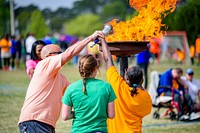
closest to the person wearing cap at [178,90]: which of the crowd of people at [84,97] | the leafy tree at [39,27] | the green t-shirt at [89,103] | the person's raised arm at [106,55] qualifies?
the crowd of people at [84,97]

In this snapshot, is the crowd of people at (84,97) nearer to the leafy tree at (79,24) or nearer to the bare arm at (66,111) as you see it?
the bare arm at (66,111)

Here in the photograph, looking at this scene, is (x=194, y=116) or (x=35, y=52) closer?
(x=35, y=52)

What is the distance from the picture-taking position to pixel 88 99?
18.3 ft

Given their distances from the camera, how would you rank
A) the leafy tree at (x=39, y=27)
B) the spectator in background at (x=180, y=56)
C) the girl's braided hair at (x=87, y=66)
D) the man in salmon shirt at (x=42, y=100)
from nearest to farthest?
the girl's braided hair at (x=87, y=66)
the man in salmon shirt at (x=42, y=100)
the spectator in background at (x=180, y=56)
the leafy tree at (x=39, y=27)

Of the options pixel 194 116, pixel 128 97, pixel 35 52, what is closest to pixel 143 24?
pixel 35 52

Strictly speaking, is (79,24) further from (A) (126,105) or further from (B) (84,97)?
(B) (84,97)

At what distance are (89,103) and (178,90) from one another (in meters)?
7.93

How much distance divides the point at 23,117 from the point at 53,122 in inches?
13.7

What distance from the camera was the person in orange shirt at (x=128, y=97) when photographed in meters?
6.45

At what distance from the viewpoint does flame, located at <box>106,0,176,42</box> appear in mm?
8023

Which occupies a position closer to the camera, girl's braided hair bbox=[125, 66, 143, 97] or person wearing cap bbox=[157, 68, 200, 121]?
girl's braided hair bbox=[125, 66, 143, 97]

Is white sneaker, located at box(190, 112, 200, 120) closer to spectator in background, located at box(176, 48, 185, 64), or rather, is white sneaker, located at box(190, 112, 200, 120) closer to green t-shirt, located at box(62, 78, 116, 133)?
green t-shirt, located at box(62, 78, 116, 133)

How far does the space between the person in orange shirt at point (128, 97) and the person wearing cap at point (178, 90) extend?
6410 millimetres

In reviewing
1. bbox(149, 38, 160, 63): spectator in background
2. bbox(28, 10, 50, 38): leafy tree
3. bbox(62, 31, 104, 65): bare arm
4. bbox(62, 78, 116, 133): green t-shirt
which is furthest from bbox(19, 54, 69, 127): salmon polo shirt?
bbox(28, 10, 50, 38): leafy tree
